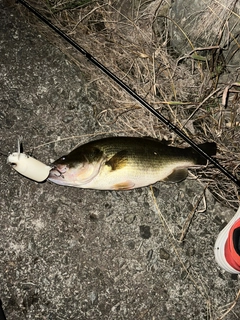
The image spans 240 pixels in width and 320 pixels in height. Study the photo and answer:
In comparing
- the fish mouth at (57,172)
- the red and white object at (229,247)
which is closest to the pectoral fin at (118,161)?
the fish mouth at (57,172)

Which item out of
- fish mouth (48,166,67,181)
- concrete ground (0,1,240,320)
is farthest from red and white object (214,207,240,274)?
fish mouth (48,166,67,181)

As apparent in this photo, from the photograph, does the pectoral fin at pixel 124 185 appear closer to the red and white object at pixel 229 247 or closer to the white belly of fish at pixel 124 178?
the white belly of fish at pixel 124 178

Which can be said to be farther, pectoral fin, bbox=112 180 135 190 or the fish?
pectoral fin, bbox=112 180 135 190

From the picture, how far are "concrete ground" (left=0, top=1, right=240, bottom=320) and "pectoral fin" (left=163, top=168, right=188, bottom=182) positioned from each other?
0.42 ft

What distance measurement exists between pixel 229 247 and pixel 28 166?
1.47 meters

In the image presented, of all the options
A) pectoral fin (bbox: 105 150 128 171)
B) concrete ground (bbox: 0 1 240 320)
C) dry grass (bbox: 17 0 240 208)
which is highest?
dry grass (bbox: 17 0 240 208)

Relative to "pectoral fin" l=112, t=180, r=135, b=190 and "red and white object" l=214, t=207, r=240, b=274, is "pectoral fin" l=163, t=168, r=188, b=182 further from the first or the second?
"red and white object" l=214, t=207, r=240, b=274

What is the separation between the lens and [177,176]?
8.49 feet

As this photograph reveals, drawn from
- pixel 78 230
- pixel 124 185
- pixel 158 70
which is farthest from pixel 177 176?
pixel 158 70

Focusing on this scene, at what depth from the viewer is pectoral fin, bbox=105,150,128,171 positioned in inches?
92.9

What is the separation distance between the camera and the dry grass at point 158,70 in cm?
279

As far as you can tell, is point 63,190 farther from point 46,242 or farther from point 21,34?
point 21,34

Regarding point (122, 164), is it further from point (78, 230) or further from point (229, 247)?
point (229, 247)

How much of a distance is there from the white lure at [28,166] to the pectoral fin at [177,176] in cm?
88
